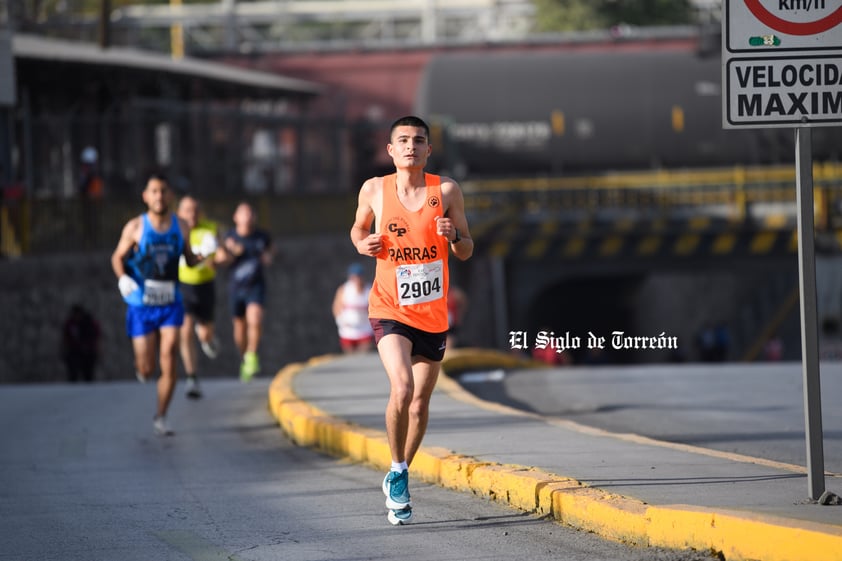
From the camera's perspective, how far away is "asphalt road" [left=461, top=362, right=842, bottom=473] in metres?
11.8

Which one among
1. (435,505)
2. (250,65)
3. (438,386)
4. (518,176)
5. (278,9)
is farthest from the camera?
(278,9)

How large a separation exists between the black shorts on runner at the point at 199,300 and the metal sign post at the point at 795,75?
Result: 9.38 m

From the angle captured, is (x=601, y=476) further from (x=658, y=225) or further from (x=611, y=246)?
(x=611, y=246)

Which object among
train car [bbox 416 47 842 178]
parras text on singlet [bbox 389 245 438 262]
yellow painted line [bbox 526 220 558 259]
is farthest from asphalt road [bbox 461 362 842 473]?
train car [bbox 416 47 842 178]

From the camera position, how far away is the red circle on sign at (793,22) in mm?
7242

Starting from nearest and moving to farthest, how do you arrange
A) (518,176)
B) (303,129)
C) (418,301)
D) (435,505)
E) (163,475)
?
(418,301), (435,505), (163,475), (303,129), (518,176)

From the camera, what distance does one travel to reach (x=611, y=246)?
34.1m

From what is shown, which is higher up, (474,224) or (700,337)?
(474,224)

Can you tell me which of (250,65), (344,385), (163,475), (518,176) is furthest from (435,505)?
(250,65)

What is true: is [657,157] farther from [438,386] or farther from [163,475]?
[163,475]

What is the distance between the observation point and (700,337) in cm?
3991

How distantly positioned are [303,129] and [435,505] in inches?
1092

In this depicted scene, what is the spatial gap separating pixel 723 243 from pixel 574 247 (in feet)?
9.83

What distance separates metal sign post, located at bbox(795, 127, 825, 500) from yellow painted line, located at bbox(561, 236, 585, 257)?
26544mm
